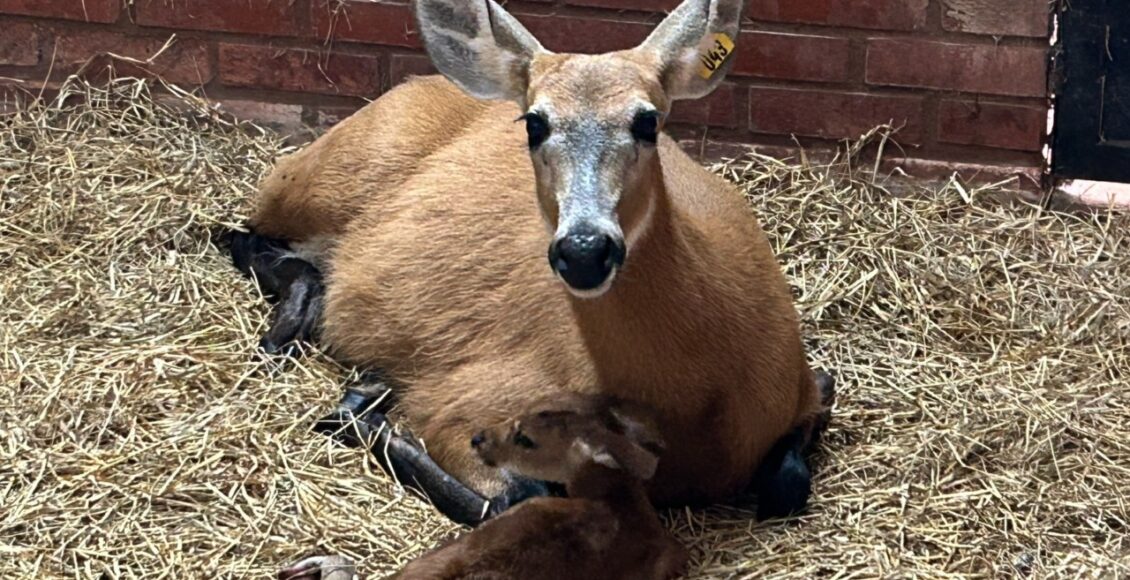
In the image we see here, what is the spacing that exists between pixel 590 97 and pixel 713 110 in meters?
2.04

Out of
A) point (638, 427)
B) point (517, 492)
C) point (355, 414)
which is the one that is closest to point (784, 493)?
point (638, 427)

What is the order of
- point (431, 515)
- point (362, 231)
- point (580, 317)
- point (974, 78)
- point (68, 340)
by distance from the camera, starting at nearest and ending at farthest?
point (580, 317) < point (431, 515) < point (68, 340) < point (362, 231) < point (974, 78)

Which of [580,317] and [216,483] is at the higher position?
[580,317]

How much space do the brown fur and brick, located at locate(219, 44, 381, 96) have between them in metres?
2.26

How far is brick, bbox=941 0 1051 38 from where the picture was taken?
518 cm

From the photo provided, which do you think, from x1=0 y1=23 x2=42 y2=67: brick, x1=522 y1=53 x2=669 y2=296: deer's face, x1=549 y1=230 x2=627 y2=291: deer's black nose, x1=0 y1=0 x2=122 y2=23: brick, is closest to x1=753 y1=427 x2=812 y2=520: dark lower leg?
x1=522 y1=53 x2=669 y2=296: deer's face

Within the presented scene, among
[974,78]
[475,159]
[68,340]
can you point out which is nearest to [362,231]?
[475,159]

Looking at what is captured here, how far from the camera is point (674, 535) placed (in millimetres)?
3811

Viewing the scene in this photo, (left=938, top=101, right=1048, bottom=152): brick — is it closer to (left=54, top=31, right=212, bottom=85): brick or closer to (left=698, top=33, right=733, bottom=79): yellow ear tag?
(left=698, top=33, right=733, bottom=79): yellow ear tag

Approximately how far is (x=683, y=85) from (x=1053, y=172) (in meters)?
2.02

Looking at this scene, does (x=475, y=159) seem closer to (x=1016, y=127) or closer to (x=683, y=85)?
(x=683, y=85)

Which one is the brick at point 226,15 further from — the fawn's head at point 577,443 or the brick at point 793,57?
the fawn's head at point 577,443

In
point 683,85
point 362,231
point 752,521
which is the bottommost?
point 752,521

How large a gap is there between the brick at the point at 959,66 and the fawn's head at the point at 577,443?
2.17 metres
